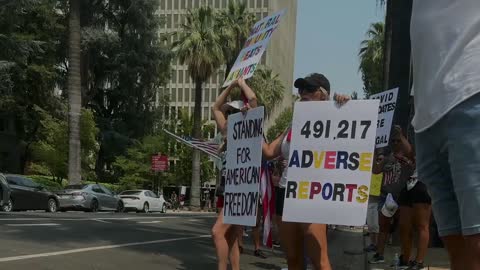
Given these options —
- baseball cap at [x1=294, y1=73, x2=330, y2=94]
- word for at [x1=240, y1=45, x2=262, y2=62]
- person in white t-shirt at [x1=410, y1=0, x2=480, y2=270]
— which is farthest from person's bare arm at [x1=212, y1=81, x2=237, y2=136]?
person in white t-shirt at [x1=410, y1=0, x2=480, y2=270]

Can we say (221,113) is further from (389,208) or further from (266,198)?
(389,208)

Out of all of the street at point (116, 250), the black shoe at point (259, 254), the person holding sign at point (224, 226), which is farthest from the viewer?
the black shoe at point (259, 254)

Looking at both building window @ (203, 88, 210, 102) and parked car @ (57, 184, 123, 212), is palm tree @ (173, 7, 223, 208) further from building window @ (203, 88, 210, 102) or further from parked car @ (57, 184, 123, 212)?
building window @ (203, 88, 210, 102)

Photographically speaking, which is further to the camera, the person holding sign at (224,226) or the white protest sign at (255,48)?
the person holding sign at (224,226)

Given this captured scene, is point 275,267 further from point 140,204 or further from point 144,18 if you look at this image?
point 144,18

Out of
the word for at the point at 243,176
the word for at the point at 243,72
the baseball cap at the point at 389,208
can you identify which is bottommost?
the baseball cap at the point at 389,208

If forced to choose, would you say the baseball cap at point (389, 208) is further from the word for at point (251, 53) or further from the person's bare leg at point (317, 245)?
the person's bare leg at point (317, 245)

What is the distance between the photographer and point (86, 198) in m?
26.9

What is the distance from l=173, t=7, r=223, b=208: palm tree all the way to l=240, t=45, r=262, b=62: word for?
95.2 feet

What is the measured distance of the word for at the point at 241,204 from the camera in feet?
17.1

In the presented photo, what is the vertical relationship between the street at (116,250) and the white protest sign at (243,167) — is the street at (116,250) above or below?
below

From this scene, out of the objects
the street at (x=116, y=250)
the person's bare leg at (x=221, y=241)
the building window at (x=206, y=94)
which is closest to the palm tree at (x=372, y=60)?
the street at (x=116, y=250)

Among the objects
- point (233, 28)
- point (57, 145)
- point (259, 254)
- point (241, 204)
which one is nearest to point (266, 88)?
point (233, 28)

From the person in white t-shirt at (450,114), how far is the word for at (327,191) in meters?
2.19
